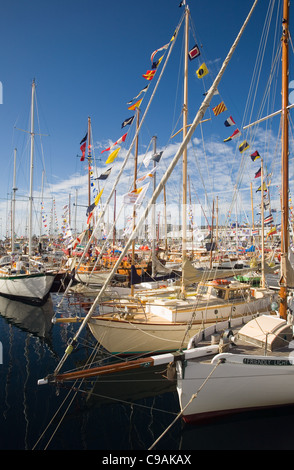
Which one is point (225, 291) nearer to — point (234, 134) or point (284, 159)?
point (284, 159)

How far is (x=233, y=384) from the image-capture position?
25.6ft

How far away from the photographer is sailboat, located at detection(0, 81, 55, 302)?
77.8ft

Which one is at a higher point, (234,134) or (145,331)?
(234,134)

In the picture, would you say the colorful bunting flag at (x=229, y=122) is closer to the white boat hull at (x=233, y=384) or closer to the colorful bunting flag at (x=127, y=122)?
the colorful bunting flag at (x=127, y=122)

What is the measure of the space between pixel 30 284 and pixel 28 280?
43 centimetres

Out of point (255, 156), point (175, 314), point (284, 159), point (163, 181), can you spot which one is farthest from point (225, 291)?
point (255, 156)

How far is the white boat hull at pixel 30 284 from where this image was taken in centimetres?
2359

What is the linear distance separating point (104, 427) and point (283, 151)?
1205 centimetres

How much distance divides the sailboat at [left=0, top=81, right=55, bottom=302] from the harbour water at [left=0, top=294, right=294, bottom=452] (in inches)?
454

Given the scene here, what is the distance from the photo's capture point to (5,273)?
26250mm

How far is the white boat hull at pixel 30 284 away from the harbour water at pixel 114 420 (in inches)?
450

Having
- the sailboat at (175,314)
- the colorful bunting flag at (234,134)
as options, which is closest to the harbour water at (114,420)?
the sailboat at (175,314)

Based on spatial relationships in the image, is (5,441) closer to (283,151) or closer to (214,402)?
(214,402)
